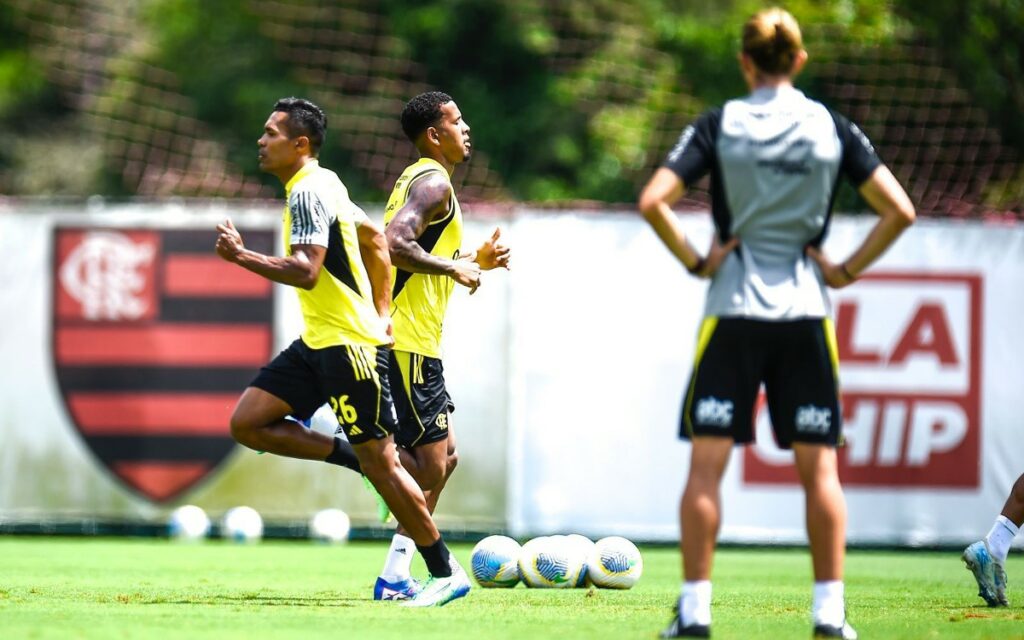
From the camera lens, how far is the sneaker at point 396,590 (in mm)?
8188

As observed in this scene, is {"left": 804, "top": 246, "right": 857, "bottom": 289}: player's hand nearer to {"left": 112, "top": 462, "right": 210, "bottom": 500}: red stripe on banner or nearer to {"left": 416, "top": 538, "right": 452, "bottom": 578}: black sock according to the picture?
{"left": 416, "top": 538, "right": 452, "bottom": 578}: black sock

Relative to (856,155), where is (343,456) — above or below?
below

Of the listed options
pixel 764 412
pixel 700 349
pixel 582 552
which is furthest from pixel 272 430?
pixel 764 412

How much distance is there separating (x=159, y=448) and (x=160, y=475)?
0.75 ft

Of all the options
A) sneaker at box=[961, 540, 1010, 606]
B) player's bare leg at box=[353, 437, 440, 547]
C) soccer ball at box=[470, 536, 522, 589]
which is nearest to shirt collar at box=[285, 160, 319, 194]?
player's bare leg at box=[353, 437, 440, 547]

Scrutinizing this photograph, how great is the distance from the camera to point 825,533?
241 inches

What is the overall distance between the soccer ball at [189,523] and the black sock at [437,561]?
6.40 m

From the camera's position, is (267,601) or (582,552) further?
(582,552)

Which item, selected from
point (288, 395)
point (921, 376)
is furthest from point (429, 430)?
point (921, 376)

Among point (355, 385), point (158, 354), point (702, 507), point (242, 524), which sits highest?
point (158, 354)

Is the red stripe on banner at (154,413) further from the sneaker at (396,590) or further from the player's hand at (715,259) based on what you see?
the player's hand at (715,259)

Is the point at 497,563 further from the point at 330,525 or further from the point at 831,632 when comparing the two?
the point at 330,525

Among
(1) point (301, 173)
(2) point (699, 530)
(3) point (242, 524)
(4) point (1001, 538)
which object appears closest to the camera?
(2) point (699, 530)

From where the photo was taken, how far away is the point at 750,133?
6133 millimetres
